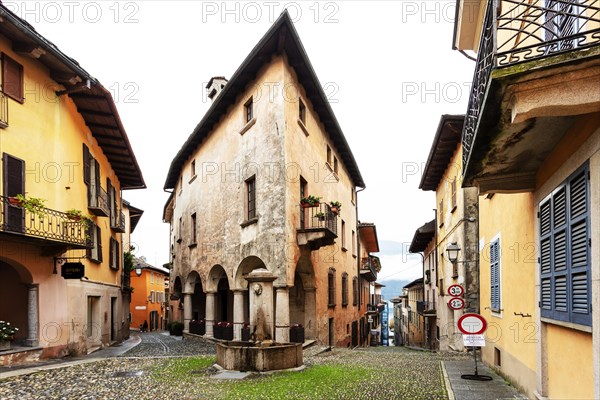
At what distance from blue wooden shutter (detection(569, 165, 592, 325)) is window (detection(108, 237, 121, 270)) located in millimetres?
20849

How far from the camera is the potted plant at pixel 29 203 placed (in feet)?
43.3

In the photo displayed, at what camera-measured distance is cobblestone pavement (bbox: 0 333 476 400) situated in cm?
985

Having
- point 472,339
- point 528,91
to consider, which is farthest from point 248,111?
point 528,91

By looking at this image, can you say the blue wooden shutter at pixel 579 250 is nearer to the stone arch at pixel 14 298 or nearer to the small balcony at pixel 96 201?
the stone arch at pixel 14 298

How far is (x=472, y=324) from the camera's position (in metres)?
11.3

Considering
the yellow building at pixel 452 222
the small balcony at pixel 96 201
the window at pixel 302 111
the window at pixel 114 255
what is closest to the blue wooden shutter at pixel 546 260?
the yellow building at pixel 452 222

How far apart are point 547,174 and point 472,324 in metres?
4.87

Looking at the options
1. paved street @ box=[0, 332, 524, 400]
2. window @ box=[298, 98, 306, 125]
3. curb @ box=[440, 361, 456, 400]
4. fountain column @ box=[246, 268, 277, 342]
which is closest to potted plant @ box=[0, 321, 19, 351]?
paved street @ box=[0, 332, 524, 400]

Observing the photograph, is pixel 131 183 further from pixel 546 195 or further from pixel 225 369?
pixel 546 195

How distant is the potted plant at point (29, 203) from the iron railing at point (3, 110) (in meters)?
1.89

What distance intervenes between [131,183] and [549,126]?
2519 centimetres

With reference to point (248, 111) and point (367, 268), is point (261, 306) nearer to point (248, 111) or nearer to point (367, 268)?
point (248, 111)

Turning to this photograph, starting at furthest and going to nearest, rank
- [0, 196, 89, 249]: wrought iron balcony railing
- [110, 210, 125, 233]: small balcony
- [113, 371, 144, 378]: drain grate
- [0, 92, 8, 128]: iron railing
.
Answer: [110, 210, 125, 233]: small balcony, [0, 92, 8, 128]: iron railing, [0, 196, 89, 249]: wrought iron balcony railing, [113, 371, 144, 378]: drain grate

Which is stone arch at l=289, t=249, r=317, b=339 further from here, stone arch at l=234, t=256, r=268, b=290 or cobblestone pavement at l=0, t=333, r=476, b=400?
cobblestone pavement at l=0, t=333, r=476, b=400
